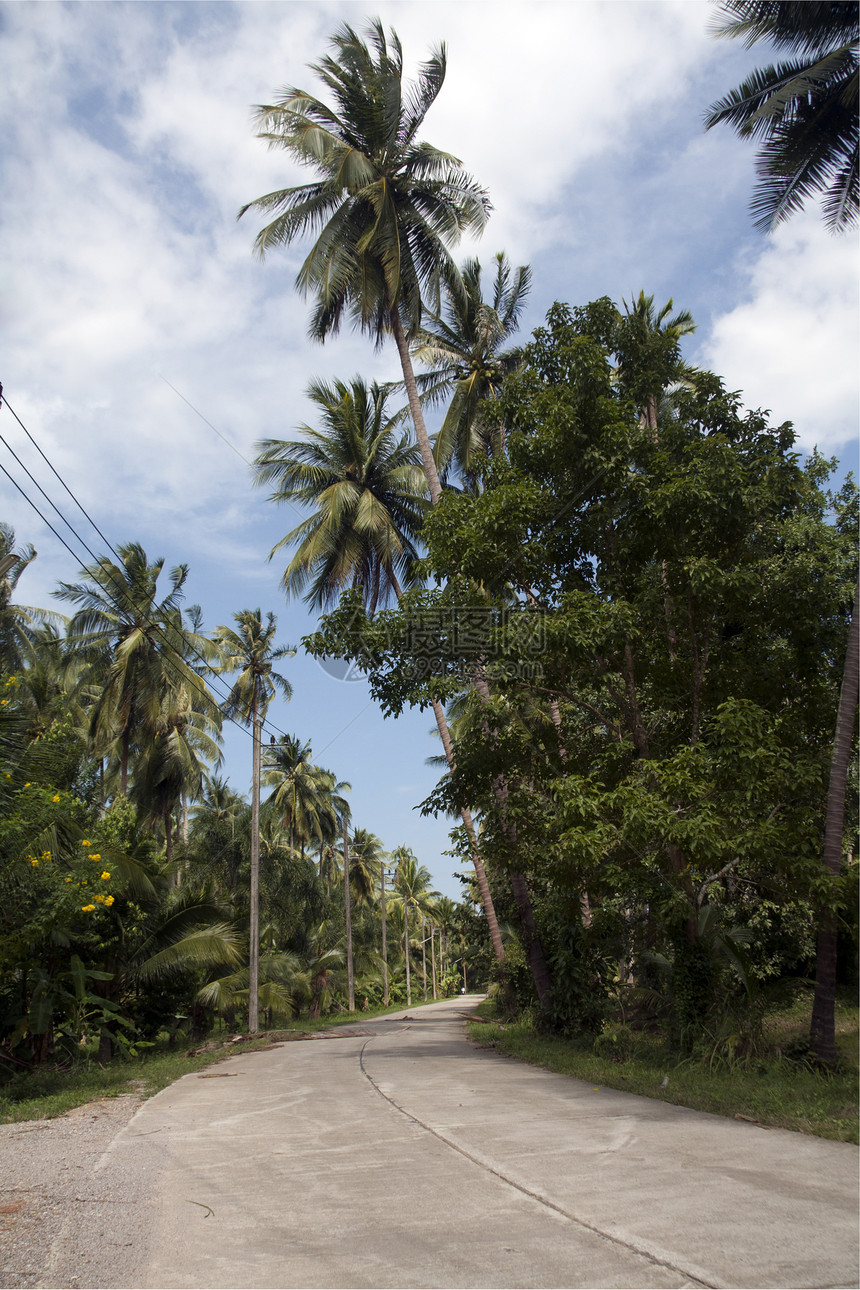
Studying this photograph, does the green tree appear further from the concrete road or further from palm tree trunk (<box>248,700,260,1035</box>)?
the concrete road

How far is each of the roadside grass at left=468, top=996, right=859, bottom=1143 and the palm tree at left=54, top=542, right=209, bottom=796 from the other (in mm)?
17907

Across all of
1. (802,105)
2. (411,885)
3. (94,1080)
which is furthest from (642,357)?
(411,885)

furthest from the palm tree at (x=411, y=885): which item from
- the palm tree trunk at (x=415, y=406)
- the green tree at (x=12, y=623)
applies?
the palm tree trunk at (x=415, y=406)

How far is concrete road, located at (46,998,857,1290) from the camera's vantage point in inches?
147

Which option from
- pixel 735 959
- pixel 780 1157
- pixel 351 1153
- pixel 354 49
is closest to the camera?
pixel 780 1157

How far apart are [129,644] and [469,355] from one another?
1389 centimetres

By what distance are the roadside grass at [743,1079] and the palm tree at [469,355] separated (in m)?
13.1

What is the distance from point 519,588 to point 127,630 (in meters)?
19.9

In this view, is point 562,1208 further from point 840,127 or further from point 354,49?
point 354,49

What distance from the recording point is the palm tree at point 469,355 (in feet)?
66.8

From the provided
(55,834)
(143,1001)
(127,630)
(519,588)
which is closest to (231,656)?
(127,630)

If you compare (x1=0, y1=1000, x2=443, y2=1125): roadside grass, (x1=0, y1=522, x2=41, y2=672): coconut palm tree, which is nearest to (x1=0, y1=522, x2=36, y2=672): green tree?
(x1=0, y1=522, x2=41, y2=672): coconut palm tree

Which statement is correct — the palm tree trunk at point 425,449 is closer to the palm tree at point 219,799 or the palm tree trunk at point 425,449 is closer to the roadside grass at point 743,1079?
the roadside grass at point 743,1079

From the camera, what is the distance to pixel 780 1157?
18.6 feet
